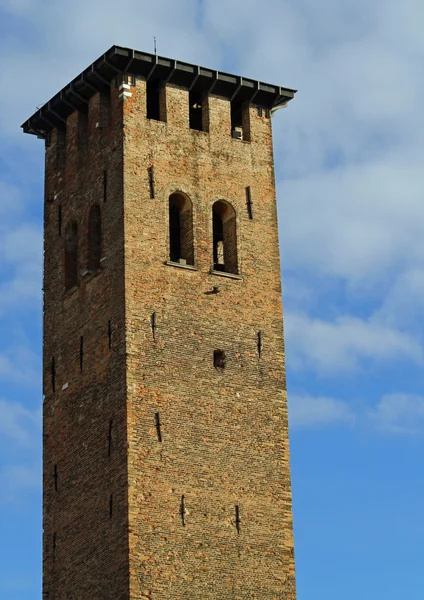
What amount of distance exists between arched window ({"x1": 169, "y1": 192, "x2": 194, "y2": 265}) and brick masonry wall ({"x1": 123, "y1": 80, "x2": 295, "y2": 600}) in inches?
9.4

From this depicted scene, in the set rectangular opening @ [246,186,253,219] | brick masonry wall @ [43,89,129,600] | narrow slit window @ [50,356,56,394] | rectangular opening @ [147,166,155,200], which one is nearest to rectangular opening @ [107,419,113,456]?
brick masonry wall @ [43,89,129,600]

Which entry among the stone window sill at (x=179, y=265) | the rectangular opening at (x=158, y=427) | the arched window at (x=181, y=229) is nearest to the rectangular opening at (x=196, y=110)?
the arched window at (x=181, y=229)

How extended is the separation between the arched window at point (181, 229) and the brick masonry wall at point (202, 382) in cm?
24

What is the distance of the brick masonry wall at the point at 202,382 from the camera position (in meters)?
48.6

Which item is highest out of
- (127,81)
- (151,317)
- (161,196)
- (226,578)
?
(127,81)

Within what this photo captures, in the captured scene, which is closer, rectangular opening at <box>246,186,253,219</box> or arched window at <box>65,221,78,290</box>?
arched window at <box>65,221,78,290</box>

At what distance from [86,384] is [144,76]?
9318 mm

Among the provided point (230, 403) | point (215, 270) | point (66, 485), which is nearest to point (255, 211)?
point (215, 270)

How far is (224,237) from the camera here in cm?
5419

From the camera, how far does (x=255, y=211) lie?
54.4m

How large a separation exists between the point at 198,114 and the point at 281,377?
884 cm

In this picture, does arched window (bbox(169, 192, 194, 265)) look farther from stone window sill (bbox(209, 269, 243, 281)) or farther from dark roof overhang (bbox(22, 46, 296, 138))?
dark roof overhang (bbox(22, 46, 296, 138))

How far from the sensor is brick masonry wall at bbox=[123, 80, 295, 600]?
48.6 m

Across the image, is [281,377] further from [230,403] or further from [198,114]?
[198,114]
